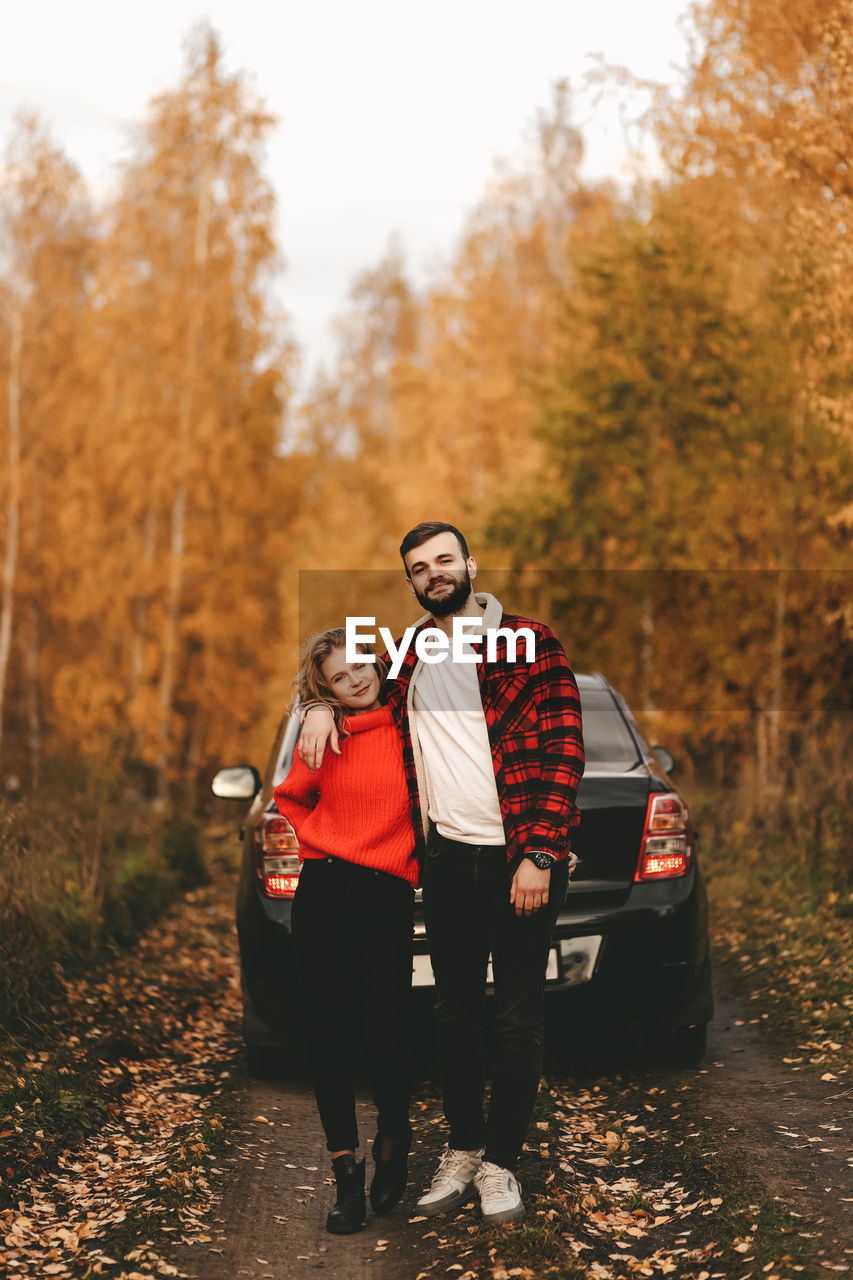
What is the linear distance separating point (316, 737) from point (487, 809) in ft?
1.83

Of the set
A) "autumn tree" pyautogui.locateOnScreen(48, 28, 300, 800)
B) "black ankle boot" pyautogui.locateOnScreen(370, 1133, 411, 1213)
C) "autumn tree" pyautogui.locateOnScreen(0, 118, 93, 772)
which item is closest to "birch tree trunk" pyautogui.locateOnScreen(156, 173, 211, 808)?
"autumn tree" pyautogui.locateOnScreen(48, 28, 300, 800)

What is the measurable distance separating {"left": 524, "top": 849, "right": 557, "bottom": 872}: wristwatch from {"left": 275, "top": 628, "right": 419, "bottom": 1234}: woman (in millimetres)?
420

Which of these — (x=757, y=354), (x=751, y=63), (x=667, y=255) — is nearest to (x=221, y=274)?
(x=667, y=255)

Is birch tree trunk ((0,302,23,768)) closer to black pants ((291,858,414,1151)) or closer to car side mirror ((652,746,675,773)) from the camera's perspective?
car side mirror ((652,746,675,773))

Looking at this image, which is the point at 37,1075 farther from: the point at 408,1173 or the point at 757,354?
the point at 757,354

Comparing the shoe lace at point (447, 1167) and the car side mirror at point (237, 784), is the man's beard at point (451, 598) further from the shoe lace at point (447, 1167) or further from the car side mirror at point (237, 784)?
the car side mirror at point (237, 784)

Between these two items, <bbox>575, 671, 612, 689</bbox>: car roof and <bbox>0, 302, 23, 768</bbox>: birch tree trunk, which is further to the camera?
<bbox>0, 302, 23, 768</bbox>: birch tree trunk

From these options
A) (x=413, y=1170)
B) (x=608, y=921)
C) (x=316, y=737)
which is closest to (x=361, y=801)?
(x=316, y=737)

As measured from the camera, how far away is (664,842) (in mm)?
5363

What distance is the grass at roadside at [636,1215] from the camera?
12.0 ft

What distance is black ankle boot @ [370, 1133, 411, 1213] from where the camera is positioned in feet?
13.4

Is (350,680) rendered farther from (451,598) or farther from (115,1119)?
(115,1119)

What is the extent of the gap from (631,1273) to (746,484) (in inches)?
571

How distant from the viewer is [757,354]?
1741cm
